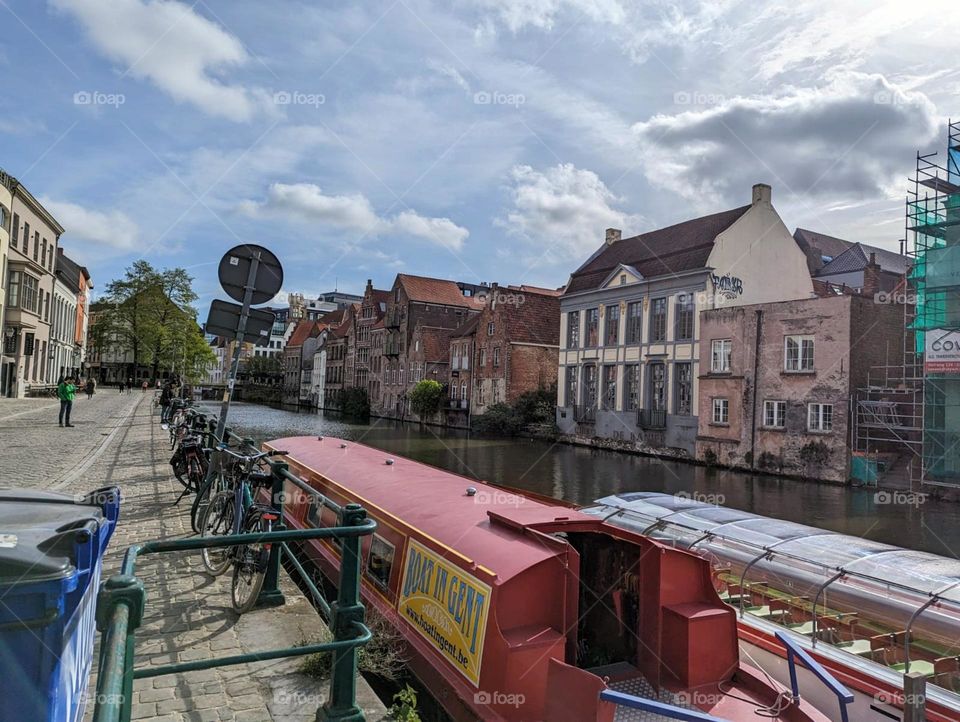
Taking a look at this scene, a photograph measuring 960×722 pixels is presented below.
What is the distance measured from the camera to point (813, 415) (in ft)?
81.3

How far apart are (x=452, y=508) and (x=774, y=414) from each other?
2326 centimetres

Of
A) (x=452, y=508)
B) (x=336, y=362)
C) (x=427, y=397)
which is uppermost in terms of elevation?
(x=336, y=362)

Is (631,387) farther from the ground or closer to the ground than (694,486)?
farther from the ground

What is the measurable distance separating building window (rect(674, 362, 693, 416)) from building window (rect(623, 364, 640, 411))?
291 centimetres

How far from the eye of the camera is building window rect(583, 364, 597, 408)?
37281mm

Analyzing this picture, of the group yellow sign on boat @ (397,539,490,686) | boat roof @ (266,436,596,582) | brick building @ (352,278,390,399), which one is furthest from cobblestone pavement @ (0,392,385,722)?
brick building @ (352,278,390,399)

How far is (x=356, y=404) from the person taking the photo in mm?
64000

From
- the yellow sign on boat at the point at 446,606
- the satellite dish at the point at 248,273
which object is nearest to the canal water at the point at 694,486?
the yellow sign on boat at the point at 446,606

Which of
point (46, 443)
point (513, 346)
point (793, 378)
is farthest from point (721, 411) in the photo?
point (46, 443)

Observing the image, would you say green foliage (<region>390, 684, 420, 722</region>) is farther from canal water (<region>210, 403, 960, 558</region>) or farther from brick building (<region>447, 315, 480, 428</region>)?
brick building (<region>447, 315, 480, 428</region>)

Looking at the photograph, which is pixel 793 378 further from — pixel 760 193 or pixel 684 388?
pixel 760 193

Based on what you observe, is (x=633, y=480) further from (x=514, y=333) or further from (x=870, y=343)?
(x=514, y=333)

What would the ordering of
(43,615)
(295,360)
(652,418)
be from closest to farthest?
(43,615) → (652,418) → (295,360)

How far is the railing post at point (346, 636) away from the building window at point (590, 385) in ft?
113
